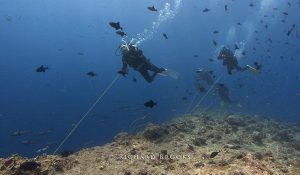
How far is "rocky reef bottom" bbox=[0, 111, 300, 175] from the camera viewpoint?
6.91m

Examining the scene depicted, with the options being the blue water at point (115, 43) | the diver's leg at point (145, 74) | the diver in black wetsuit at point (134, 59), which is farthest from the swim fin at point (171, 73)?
the blue water at point (115, 43)

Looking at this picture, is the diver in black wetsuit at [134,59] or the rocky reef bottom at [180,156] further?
the diver in black wetsuit at [134,59]

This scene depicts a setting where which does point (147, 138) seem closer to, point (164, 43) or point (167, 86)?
point (167, 86)

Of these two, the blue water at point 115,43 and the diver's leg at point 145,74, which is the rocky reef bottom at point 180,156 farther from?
the blue water at point 115,43

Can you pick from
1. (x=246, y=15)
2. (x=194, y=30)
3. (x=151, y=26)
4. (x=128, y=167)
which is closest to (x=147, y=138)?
(x=128, y=167)

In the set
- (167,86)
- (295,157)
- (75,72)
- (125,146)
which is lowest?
(295,157)

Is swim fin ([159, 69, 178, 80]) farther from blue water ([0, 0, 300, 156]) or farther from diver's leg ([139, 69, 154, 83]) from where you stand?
blue water ([0, 0, 300, 156])

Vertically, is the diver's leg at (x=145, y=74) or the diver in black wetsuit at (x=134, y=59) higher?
the diver in black wetsuit at (x=134, y=59)

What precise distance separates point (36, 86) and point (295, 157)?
100 metres

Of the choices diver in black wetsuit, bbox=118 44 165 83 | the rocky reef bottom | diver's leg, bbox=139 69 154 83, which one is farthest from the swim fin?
the rocky reef bottom

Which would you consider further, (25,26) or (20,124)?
(25,26)

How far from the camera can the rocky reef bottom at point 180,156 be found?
272 inches

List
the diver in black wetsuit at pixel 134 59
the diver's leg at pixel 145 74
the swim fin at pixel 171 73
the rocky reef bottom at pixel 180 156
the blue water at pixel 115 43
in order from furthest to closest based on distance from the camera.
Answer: the blue water at pixel 115 43 → the diver's leg at pixel 145 74 → the diver in black wetsuit at pixel 134 59 → the swim fin at pixel 171 73 → the rocky reef bottom at pixel 180 156

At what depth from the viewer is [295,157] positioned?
989cm
